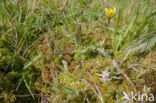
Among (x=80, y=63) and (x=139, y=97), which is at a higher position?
(x=80, y=63)

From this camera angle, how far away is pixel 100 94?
3.16 feet

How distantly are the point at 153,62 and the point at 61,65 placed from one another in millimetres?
820

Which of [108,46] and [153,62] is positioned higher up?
[108,46]

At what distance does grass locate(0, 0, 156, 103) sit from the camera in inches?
39.8

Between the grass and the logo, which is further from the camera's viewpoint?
the grass

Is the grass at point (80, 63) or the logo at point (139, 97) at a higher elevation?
the grass at point (80, 63)

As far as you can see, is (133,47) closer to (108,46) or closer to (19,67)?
(108,46)

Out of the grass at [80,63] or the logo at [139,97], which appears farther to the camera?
the grass at [80,63]

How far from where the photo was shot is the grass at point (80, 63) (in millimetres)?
1010

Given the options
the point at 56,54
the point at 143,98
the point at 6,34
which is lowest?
the point at 143,98

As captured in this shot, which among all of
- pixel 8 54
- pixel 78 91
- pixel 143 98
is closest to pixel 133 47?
pixel 143 98

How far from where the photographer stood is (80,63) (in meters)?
1.24

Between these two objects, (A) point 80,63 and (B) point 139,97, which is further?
(A) point 80,63

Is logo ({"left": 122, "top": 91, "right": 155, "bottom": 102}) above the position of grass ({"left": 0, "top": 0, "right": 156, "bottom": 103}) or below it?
below
